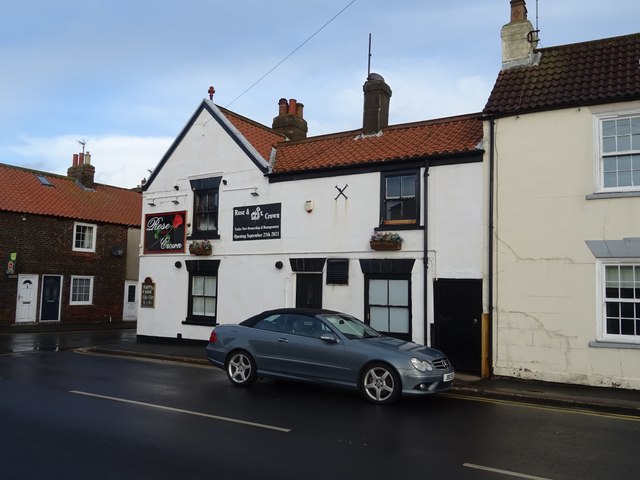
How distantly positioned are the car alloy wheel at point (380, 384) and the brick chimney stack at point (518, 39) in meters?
8.46

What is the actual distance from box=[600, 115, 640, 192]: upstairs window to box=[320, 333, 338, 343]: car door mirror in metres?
6.39

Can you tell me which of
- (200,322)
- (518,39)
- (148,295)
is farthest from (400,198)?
(148,295)

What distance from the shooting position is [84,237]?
27469 millimetres

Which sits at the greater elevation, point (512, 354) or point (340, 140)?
point (340, 140)

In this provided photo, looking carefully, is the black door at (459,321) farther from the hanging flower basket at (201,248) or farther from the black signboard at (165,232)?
the black signboard at (165,232)

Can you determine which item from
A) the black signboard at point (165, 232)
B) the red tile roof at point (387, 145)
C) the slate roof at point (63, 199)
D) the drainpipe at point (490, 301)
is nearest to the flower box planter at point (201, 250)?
the black signboard at point (165, 232)

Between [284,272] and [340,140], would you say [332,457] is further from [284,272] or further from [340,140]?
[340,140]

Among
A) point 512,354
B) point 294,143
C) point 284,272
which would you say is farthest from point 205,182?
point 512,354

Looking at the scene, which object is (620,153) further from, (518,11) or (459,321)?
(459,321)

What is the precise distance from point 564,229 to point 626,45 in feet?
15.0

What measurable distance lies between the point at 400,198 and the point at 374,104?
351 centimetres

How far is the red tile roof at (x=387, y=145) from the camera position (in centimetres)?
1323

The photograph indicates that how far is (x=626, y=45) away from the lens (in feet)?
39.6

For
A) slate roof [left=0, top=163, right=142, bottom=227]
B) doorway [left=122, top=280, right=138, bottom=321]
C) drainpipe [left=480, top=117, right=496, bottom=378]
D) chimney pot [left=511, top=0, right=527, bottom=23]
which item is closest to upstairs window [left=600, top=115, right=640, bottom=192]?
drainpipe [left=480, top=117, right=496, bottom=378]
